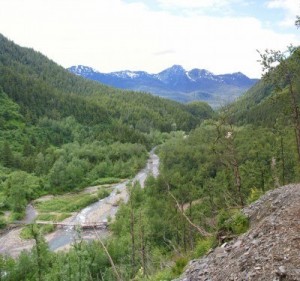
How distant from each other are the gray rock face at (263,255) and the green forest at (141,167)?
77.2 inches

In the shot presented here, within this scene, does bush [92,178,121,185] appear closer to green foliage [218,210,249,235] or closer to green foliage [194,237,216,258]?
green foliage [194,237,216,258]

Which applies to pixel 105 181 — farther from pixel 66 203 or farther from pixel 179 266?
pixel 179 266

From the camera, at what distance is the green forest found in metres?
30.3

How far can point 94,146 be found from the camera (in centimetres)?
15675

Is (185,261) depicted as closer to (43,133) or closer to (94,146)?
(94,146)

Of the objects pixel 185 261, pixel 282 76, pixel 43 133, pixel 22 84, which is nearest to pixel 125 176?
pixel 43 133

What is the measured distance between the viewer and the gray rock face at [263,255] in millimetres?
11647

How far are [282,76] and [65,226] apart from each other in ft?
215

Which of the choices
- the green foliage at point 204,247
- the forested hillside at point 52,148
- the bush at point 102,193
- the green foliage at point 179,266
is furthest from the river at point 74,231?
the green foliage at point 179,266

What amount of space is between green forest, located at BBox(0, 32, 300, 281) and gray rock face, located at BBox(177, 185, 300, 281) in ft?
6.43

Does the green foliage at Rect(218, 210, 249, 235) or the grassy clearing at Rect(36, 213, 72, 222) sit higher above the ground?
the green foliage at Rect(218, 210, 249, 235)

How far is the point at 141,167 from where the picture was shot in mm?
144500

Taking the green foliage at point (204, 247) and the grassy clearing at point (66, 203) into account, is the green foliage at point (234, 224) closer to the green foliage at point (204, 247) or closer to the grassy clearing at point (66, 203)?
the green foliage at point (204, 247)

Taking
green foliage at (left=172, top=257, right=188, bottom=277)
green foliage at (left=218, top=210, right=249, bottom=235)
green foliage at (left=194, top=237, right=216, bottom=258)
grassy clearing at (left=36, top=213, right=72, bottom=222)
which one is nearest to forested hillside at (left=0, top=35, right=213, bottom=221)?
grassy clearing at (left=36, top=213, right=72, bottom=222)
